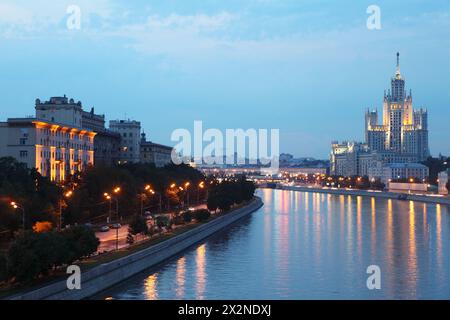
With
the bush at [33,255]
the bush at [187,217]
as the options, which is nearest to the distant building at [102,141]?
the bush at [187,217]

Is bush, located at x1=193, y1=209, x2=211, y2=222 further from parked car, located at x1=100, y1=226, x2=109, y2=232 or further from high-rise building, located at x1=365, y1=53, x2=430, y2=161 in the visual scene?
high-rise building, located at x1=365, y1=53, x2=430, y2=161

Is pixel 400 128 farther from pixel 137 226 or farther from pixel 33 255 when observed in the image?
pixel 33 255

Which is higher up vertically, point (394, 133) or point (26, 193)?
point (394, 133)

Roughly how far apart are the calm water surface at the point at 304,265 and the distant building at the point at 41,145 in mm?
11059

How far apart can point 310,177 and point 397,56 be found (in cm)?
3101

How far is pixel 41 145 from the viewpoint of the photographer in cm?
3759

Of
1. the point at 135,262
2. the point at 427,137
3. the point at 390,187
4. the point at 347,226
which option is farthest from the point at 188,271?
the point at 427,137

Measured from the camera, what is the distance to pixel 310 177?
150 meters

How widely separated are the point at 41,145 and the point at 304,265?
20283mm

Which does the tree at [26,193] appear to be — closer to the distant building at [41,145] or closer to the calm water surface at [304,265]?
the calm water surface at [304,265]

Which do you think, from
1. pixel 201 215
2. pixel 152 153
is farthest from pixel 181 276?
pixel 152 153

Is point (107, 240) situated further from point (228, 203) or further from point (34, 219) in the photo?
point (228, 203)

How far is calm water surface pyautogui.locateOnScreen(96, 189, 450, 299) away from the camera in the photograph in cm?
1780
